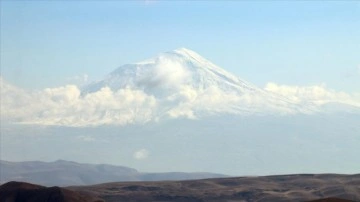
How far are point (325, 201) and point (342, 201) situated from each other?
3154 millimetres

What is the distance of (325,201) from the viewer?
142500mm

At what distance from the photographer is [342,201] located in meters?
142
